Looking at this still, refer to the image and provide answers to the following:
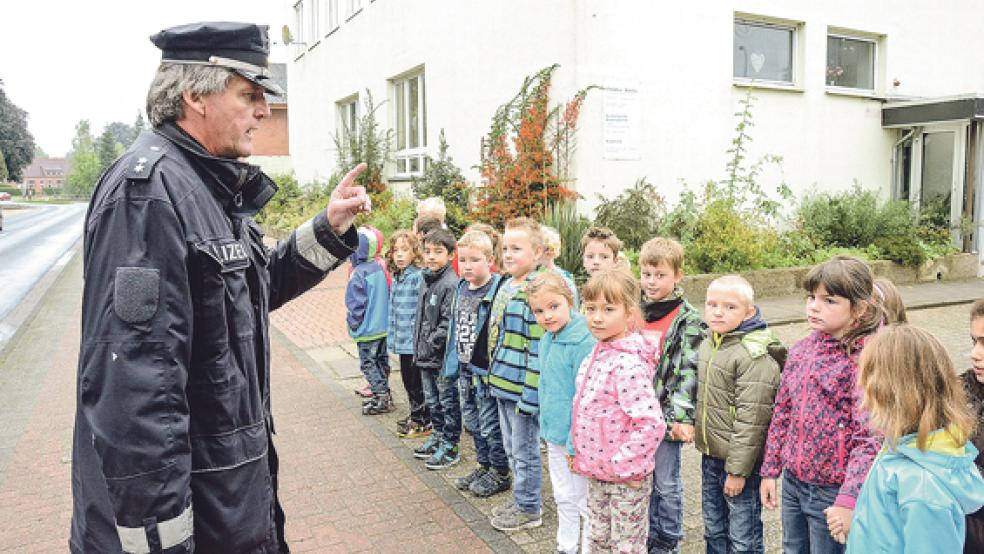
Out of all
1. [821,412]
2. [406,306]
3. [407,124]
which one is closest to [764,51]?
[407,124]

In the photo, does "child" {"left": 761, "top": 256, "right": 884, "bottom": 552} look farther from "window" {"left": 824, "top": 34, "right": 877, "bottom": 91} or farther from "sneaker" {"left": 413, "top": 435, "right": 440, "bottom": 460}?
"window" {"left": 824, "top": 34, "right": 877, "bottom": 91}

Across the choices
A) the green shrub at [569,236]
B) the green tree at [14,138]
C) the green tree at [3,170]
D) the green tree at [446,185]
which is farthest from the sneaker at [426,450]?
the green tree at [14,138]

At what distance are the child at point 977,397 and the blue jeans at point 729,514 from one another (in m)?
0.95

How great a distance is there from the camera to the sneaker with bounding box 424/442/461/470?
5.07m

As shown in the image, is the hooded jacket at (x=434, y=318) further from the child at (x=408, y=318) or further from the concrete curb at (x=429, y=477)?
the concrete curb at (x=429, y=477)

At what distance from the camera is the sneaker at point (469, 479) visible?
4.70 m

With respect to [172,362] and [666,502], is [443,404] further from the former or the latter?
[172,362]

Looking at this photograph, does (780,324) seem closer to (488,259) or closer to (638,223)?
(638,223)

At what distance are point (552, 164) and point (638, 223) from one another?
1.64 m

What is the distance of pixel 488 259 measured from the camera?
4770mm

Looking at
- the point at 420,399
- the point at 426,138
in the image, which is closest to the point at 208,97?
the point at 420,399

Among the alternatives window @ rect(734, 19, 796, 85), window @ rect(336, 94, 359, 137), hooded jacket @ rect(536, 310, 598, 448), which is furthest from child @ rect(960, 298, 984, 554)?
window @ rect(336, 94, 359, 137)

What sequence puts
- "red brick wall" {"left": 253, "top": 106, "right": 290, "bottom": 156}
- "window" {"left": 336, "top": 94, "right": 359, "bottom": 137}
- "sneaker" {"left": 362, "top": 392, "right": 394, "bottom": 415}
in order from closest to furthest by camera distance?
"sneaker" {"left": 362, "top": 392, "right": 394, "bottom": 415} < "window" {"left": 336, "top": 94, "right": 359, "bottom": 137} < "red brick wall" {"left": 253, "top": 106, "right": 290, "bottom": 156}

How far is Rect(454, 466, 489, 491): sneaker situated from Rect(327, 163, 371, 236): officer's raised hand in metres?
2.64
